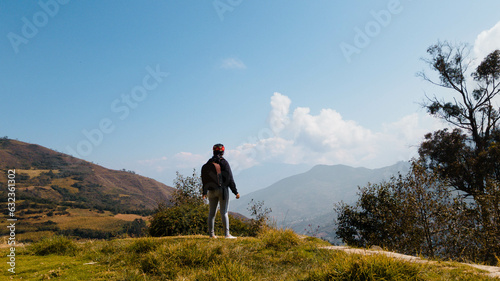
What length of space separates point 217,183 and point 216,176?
8.7 inches

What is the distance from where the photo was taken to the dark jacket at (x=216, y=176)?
8.62 metres

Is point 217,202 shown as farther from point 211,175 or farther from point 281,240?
point 281,240

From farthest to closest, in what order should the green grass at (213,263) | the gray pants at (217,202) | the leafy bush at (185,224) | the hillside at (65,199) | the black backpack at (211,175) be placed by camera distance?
the hillside at (65,199) < the leafy bush at (185,224) < the gray pants at (217,202) < the black backpack at (211,175) < the green grass at (213,263)

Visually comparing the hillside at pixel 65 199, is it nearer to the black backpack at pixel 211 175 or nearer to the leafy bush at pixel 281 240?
the black backpack at pixel 211 175

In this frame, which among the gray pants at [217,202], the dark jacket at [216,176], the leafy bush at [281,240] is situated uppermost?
the dark jacket at [216,176]

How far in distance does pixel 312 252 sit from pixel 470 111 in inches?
1064

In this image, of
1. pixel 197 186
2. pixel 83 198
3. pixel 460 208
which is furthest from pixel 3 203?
pixel 460 208

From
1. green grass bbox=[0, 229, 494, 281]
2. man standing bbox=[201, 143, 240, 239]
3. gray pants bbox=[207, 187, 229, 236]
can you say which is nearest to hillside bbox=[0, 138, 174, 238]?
gray pants bbox=[207, 187, 229, 236]

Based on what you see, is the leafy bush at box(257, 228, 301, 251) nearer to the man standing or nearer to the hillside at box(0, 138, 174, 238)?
the man standing

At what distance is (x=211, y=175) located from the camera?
8641 millimetres

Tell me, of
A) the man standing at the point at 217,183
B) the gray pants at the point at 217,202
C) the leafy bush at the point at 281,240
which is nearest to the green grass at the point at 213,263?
the leafy bush at the point at 281,240

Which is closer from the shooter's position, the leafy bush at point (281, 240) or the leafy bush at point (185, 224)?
the leafy bush at point (281, 240)

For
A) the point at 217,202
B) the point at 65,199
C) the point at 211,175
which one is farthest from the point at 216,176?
the point at 65,199

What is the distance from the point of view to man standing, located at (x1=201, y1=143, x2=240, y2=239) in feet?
28.4
